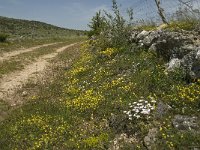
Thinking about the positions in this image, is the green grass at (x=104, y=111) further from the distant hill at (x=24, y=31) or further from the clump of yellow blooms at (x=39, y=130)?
the distant hill at (x=24, y=31)

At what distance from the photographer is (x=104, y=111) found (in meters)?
10.7

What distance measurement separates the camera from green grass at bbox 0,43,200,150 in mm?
8970

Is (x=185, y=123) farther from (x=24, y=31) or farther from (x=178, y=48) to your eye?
(x=24, y=31)

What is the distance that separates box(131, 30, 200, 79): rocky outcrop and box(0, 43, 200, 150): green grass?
0.35 meters

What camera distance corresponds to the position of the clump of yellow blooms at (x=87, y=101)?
37.5 feet

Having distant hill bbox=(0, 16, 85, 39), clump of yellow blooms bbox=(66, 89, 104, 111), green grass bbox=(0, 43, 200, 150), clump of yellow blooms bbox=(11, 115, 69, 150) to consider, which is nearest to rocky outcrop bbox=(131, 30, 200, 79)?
green grass bbox=(0, 43, 200, 150)

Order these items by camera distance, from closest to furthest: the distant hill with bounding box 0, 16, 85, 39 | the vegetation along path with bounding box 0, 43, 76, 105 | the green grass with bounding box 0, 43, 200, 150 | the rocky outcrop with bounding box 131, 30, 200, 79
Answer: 1. the green grass with bounding box 0, 43, 200, 150
2. the rocky outcrop with bounding box 131, 30, 200, 79
3. the vegetation along path with bounding box 0, 43, 76, 105
4. the distant hill with bounding box 0, 16, 85, 39

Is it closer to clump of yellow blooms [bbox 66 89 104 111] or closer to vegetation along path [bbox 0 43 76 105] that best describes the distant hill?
vegetation along path [bbox 0 43 76 105]

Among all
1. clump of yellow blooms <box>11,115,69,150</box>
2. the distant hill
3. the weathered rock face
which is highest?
the weathered rock face

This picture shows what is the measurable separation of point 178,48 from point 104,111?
3.73 metres

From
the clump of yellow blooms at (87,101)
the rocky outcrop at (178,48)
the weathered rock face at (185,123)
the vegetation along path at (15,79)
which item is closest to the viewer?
the weathered rock face at (185,123)

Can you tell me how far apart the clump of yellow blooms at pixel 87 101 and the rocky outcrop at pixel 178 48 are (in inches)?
101

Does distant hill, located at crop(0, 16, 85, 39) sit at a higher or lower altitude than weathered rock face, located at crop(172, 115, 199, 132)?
lower

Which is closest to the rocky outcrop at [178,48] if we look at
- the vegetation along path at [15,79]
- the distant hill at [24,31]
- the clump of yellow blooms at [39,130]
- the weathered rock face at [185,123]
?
the weathered rock face at [185,123]
